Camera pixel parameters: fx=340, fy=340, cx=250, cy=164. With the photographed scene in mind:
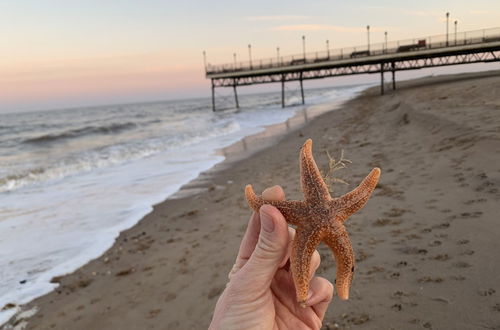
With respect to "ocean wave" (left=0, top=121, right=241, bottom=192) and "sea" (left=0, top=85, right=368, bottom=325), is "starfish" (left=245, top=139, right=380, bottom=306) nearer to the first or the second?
"sea" (left=0, top=85, right=368, bottom=325)

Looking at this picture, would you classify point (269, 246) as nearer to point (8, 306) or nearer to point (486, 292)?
point (486, 292)

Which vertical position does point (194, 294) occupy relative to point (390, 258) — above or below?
below

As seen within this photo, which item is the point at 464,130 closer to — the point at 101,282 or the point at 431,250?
the point at 431,250

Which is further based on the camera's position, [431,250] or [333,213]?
[431,250]

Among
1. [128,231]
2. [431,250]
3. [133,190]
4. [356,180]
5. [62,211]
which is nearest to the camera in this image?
[431,250]

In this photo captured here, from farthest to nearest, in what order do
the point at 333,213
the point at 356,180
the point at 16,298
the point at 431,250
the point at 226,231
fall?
1. the point at 356,180
2. the point at 226,231
3. the point at 16,298
4. the point at 431,250
5. the point at 333,213

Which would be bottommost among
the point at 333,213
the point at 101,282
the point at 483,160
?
the point at 101,282

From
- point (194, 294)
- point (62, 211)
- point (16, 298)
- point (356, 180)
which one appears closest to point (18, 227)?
point (62, 211)
